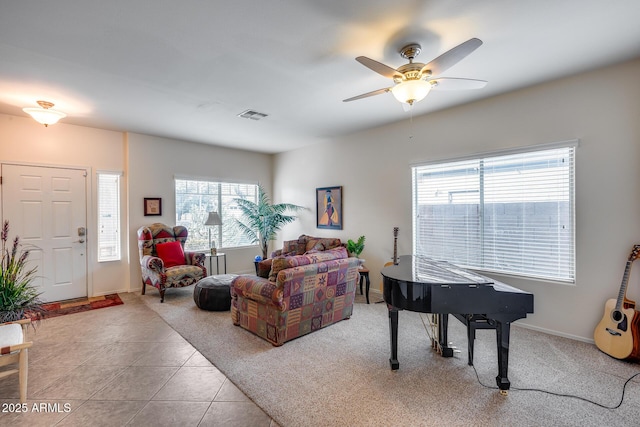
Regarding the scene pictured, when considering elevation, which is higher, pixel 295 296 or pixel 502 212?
pixel 502 212

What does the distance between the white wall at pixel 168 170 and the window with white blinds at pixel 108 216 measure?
0.74 feet

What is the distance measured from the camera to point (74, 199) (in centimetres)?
464

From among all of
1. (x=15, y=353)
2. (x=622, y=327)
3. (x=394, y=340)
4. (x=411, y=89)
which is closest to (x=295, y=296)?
(x=394, y=340)

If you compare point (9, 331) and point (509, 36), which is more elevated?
point (509, 36)

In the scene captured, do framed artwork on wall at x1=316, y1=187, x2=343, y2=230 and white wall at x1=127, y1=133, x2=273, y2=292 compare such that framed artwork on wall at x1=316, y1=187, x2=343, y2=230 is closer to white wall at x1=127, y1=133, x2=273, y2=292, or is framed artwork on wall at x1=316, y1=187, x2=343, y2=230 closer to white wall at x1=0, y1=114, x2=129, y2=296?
white wall at x1=127, y1=133, x2=273, y2=292

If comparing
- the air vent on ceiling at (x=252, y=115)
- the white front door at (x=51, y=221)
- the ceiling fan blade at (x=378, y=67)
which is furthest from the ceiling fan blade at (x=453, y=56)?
the white front door at (x=51, y=221)

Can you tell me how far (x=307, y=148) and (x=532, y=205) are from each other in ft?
13.7

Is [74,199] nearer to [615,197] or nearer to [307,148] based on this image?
[307,148]

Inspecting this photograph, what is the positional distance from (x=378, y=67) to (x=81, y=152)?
16.4 feet

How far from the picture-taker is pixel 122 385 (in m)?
2.35

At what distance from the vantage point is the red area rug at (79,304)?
4.06 metres

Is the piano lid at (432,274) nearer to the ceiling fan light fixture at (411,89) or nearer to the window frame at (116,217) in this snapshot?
the ceiling fan light fixture at (411,89)

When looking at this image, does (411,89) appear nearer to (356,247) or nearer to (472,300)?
(472,300)

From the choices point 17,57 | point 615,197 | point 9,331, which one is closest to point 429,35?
point 615,197
